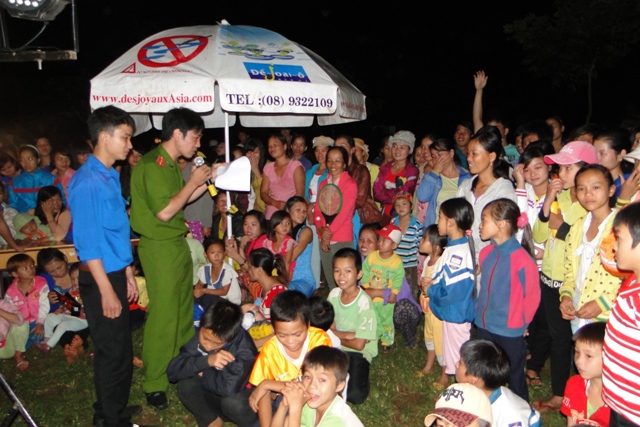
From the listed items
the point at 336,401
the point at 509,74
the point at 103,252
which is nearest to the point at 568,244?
the point at 336,401

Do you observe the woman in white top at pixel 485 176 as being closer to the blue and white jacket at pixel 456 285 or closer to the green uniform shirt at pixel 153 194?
the blue and white jacket at pixel 456 285

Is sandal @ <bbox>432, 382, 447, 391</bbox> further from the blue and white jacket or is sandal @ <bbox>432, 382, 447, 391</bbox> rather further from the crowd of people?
the blue and white jacket

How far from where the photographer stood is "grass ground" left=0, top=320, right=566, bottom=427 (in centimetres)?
408

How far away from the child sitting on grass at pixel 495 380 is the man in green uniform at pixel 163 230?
2.12 metres

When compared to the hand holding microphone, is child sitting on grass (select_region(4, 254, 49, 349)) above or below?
below

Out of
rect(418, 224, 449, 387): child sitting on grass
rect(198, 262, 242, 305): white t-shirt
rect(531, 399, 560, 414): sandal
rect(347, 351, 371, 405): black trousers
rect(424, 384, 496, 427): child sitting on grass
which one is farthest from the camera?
rect(198, 262, 242, 305): white t-shirt

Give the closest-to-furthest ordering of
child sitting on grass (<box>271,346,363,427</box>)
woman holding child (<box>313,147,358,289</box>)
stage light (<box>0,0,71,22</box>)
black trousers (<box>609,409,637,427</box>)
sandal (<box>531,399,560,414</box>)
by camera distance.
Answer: black trousers (<box>609,409,637,427</box>), child sitting on grass (<box>271,346,363,427</box>), stage light (<box>0,0,71,22</box>), sandal (<box>531,399,560,414</box>), woman holding child (<box>313,147,358,289</box>)

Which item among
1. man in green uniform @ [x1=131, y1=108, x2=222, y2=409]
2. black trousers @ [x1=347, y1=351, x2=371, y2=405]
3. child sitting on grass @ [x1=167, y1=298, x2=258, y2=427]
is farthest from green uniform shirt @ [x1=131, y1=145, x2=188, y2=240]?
black trousers @ [x1=347, y1=351, x2=371, y2=405]

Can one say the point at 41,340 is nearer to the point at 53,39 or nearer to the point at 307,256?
the point at 307,256

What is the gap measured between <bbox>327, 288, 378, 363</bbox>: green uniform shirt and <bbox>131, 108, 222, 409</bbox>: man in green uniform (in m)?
1.32

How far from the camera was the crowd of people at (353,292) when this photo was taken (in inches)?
121

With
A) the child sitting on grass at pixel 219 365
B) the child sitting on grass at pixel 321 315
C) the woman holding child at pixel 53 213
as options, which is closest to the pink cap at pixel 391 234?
the child sitting on grass at pixel 321 315

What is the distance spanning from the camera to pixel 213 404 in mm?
3814

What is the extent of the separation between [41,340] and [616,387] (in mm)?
5062
